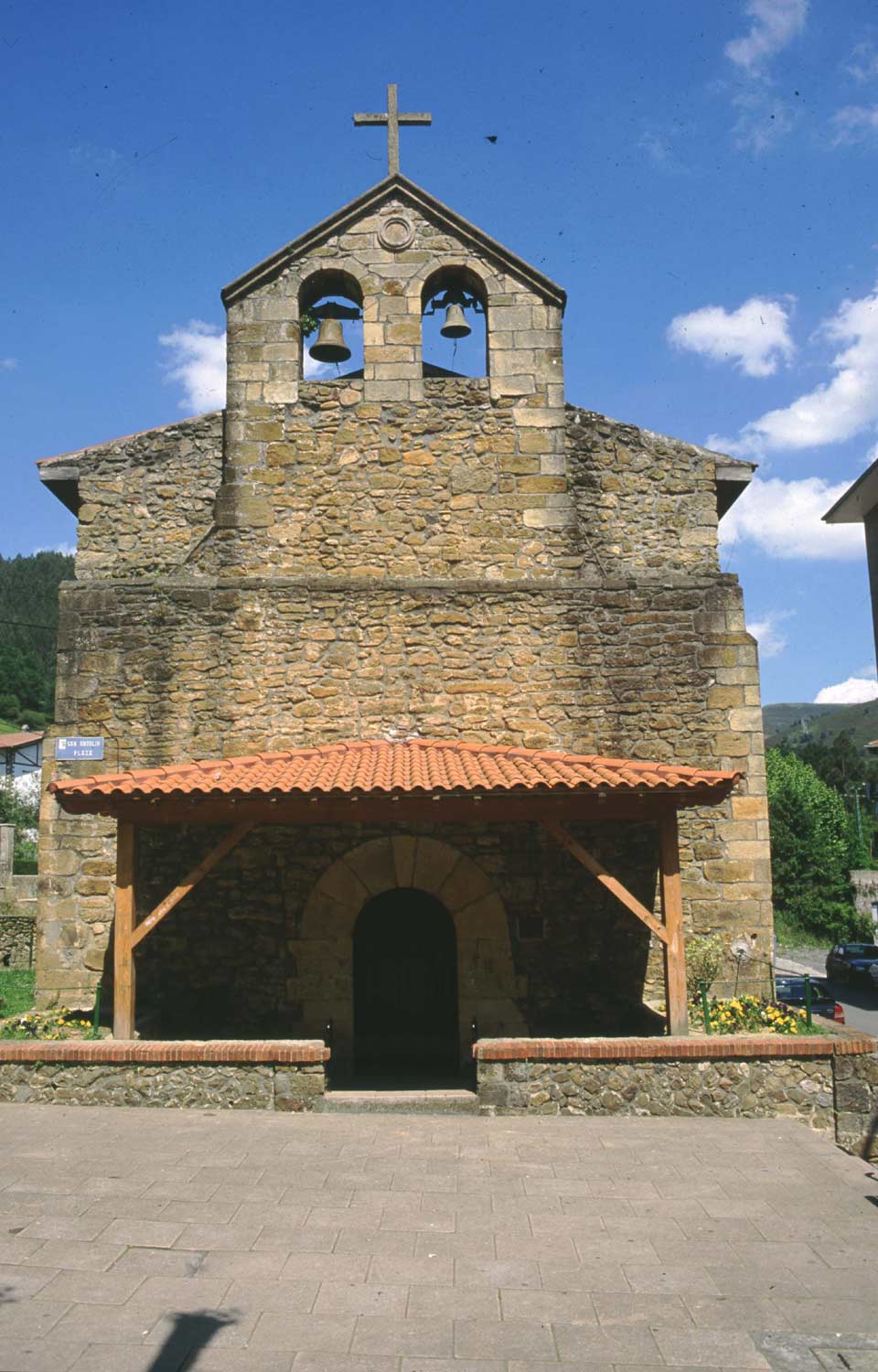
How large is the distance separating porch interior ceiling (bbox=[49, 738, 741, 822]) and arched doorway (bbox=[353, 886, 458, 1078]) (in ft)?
5.78

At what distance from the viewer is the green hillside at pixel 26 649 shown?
76000 mm

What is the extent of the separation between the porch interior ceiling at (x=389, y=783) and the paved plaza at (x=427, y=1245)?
2.20 m

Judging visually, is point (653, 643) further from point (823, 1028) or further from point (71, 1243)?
point (71, 1243)

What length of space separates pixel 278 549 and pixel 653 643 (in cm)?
368

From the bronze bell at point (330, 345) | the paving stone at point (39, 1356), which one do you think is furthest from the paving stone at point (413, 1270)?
the bronze bell at point (330, 345)

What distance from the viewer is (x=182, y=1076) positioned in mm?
7465

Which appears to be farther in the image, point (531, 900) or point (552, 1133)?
point (531, 900)

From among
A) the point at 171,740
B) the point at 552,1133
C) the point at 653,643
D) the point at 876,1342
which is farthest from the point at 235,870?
the point at 876,1342

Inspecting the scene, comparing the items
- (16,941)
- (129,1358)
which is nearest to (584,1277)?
(129,1358)

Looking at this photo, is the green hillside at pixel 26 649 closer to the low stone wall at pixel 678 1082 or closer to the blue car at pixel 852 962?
the blue car at pixel 852 962

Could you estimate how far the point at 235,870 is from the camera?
9.34 m

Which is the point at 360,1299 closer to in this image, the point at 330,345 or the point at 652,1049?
Result: the point at 652,1049

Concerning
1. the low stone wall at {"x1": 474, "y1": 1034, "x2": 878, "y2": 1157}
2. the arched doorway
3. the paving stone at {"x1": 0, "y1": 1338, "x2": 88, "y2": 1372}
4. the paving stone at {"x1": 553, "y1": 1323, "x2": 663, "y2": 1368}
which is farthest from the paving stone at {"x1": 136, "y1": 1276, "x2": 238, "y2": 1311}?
the arched doorway

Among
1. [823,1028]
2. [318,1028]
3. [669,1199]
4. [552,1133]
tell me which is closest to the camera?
[669,1199]
